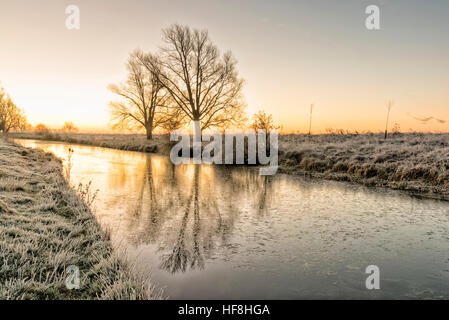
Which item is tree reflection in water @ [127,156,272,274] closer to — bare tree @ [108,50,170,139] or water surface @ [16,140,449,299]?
water surface @ [16,140,449,299]

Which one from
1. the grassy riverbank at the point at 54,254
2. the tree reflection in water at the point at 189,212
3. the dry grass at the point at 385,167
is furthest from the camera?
the dry grass at the point at 385,167

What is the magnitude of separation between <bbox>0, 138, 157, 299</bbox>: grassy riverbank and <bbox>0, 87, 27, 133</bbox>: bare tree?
4938 cm

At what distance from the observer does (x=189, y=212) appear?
7.89 m

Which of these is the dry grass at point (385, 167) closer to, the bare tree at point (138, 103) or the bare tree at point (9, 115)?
the bare tree at point (138, 103)

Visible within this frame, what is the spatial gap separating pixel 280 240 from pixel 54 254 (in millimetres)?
3893

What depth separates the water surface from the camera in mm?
4082

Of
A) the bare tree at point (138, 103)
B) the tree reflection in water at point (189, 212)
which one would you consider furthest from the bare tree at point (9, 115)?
the tree reflection in water at point (189, 212)

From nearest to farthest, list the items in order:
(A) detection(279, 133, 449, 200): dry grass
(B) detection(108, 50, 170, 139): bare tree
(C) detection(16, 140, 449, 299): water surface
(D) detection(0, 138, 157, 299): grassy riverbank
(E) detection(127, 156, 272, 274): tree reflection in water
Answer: (D) detection(0, 138, 157, 299): grassy riverbank, (C) detection(16, 140, 449, 299): water surface, (E) detection(127, 156, 272, 274): tree reflection in water, (A) detection(279, 133, 449, 200): dry grass, (B) detection(108, 50, 170, 139): bare tree

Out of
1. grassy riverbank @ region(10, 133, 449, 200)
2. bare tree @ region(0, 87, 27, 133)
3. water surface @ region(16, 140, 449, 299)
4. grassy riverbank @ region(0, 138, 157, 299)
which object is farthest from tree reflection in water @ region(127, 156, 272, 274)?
bare tree @ region(0, 87, 27, 133)

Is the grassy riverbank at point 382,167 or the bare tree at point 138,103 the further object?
the bare tree at point 138,103

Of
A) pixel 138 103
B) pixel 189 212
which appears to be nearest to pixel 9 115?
pixel 138 103

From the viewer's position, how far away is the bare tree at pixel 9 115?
45812mm

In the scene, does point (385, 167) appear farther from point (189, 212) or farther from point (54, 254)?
point (54, 254)

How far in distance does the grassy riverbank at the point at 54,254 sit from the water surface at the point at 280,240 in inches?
21.1
